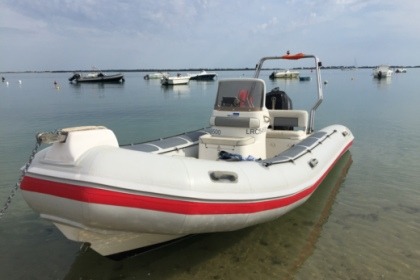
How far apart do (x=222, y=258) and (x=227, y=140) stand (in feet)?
6.63

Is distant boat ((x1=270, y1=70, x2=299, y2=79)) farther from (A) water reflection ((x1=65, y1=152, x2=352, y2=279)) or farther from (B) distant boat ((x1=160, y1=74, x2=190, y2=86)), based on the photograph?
(A) water reflection ((x1=65, y1=152, x2=352, y2=279))

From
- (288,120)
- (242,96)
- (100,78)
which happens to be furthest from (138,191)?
(100,78)

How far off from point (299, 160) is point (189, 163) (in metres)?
2.39

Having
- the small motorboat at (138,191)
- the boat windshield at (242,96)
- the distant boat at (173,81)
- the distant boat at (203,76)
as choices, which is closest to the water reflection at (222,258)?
the small motorboat at (138,191)

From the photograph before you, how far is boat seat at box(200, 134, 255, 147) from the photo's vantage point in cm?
594

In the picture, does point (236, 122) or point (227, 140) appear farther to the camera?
point (236, 122)

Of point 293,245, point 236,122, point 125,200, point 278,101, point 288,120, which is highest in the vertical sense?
point 278,101

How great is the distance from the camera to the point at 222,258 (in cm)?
478

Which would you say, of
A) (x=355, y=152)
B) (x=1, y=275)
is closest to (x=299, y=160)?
(x=1, y=275)

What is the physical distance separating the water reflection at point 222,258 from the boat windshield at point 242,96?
83.0 inches

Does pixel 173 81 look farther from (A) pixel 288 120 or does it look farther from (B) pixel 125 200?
(B) pixel 125 200

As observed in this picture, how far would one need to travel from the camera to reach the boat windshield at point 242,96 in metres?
6.50

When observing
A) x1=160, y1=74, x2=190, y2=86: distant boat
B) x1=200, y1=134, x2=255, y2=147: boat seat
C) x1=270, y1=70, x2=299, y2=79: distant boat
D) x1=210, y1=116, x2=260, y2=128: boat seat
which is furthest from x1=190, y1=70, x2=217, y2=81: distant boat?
x1=200, y1=134, x2=255, y2=147: boat seat

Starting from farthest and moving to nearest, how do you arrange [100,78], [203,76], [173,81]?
[203,76] → [100,78] → [173,81]
